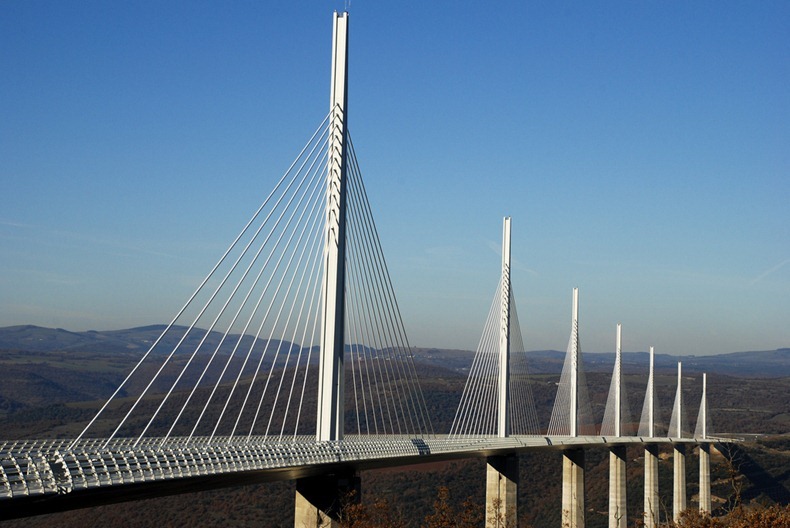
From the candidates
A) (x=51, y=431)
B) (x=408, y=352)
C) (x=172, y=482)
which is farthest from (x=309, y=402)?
(x=172, y=482)

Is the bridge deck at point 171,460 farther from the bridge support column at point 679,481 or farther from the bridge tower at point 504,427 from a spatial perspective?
the bridge support column at point 679,481

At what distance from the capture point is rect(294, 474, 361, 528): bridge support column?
29.4m

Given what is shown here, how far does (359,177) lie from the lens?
31.4 metres

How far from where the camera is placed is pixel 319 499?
2956cm

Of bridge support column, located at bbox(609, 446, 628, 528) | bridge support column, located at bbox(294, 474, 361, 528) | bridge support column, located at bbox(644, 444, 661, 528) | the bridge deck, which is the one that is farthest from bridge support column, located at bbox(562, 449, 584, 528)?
bridge support column, located at bbox(294, 474, 361, 528)

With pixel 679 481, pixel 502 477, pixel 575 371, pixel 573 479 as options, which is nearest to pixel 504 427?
pixel 502 477

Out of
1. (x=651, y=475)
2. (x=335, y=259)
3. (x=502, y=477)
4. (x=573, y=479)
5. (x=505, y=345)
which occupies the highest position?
(x=335, y=259)

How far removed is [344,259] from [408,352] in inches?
319

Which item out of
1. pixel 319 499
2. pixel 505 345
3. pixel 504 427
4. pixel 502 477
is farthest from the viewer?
pixel 505 345

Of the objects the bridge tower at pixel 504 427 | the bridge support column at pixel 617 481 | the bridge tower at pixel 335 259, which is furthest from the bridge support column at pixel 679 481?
the bridge tower at pixel 335 259

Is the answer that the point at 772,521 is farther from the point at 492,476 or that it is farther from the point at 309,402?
the point at 309,402

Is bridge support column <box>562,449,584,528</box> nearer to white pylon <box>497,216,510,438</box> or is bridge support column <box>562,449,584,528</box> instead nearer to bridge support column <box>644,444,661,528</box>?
white pylon <box>497,216,510,438</box>

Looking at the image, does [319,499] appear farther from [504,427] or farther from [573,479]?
[573,479]

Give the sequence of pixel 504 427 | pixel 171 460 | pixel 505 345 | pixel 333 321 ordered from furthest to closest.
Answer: pixel 505 345 < pixel 504 427 < pixel 333 321 < pixel 171 460
